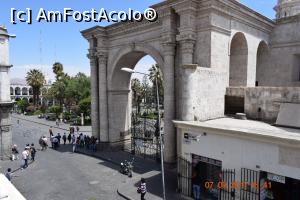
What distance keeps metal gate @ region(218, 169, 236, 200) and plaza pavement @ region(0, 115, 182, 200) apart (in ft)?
8.96

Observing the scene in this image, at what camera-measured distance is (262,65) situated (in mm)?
21375

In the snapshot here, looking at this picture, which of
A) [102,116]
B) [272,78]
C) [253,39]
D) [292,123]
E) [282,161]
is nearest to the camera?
[282,161]

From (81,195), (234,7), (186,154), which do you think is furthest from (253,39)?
(81,195)

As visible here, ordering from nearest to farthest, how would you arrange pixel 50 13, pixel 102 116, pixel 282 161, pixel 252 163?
pixel 282 161
pixel 252 163
pixel 50 13
pixel 102 116

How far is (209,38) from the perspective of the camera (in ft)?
50.8

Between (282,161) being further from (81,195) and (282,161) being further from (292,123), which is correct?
(81,195)

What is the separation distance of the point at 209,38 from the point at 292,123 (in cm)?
657

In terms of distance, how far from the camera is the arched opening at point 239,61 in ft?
60.1

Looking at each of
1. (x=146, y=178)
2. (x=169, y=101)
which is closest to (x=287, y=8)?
(x=169, y=101)

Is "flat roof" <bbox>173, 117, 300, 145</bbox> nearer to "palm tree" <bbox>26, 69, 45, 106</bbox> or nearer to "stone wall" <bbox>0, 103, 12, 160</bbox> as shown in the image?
"stone wall" <bbox>0, 103, 12, 160</bbox>

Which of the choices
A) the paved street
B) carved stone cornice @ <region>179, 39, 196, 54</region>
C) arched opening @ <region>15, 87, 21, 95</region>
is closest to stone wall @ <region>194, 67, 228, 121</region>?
carved stone cornice @ <region>179, 39, 196, 54</region>

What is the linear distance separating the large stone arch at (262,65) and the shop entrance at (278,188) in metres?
11.2

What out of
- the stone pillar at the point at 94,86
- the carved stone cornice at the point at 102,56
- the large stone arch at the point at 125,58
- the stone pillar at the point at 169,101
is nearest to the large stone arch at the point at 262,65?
the stone pillar at the point at 169,101

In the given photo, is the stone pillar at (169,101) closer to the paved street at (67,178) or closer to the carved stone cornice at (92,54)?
the paved street at (67,178)
